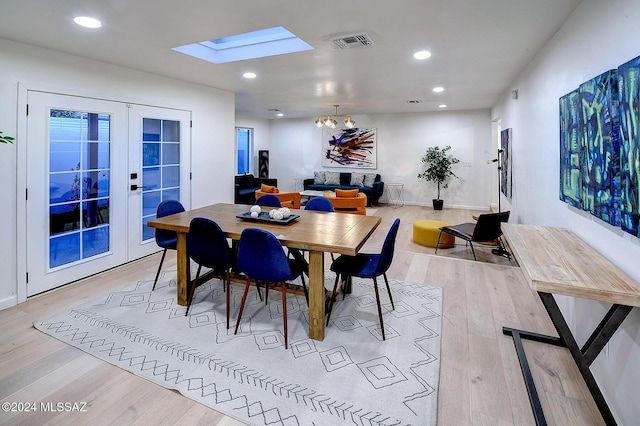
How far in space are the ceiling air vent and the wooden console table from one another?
2025mm

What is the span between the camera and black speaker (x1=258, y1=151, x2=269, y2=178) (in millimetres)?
10500

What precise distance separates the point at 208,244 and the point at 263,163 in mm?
8148

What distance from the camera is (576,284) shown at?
148 cm

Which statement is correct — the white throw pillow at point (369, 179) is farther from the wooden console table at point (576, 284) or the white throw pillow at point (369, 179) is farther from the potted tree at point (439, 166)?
the wooden console table at point (576, 284)

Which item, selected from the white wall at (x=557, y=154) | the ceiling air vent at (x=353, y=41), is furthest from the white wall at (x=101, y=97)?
the white wall at (x=557, y=154)

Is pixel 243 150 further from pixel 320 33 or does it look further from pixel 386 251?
pixel 386 251

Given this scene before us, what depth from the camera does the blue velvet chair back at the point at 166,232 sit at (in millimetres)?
3293

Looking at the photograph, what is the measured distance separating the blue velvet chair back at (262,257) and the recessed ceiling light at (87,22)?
202cm

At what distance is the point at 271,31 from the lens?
11.2 feet

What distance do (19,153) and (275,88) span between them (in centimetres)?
334

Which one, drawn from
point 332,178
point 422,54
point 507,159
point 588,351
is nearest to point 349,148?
point 332,178

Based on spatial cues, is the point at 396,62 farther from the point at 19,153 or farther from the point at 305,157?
the point at 305,157

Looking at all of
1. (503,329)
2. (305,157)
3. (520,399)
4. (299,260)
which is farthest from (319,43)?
(305,157)

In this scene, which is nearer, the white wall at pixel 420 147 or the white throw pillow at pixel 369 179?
the white wall at pixel 420 147
